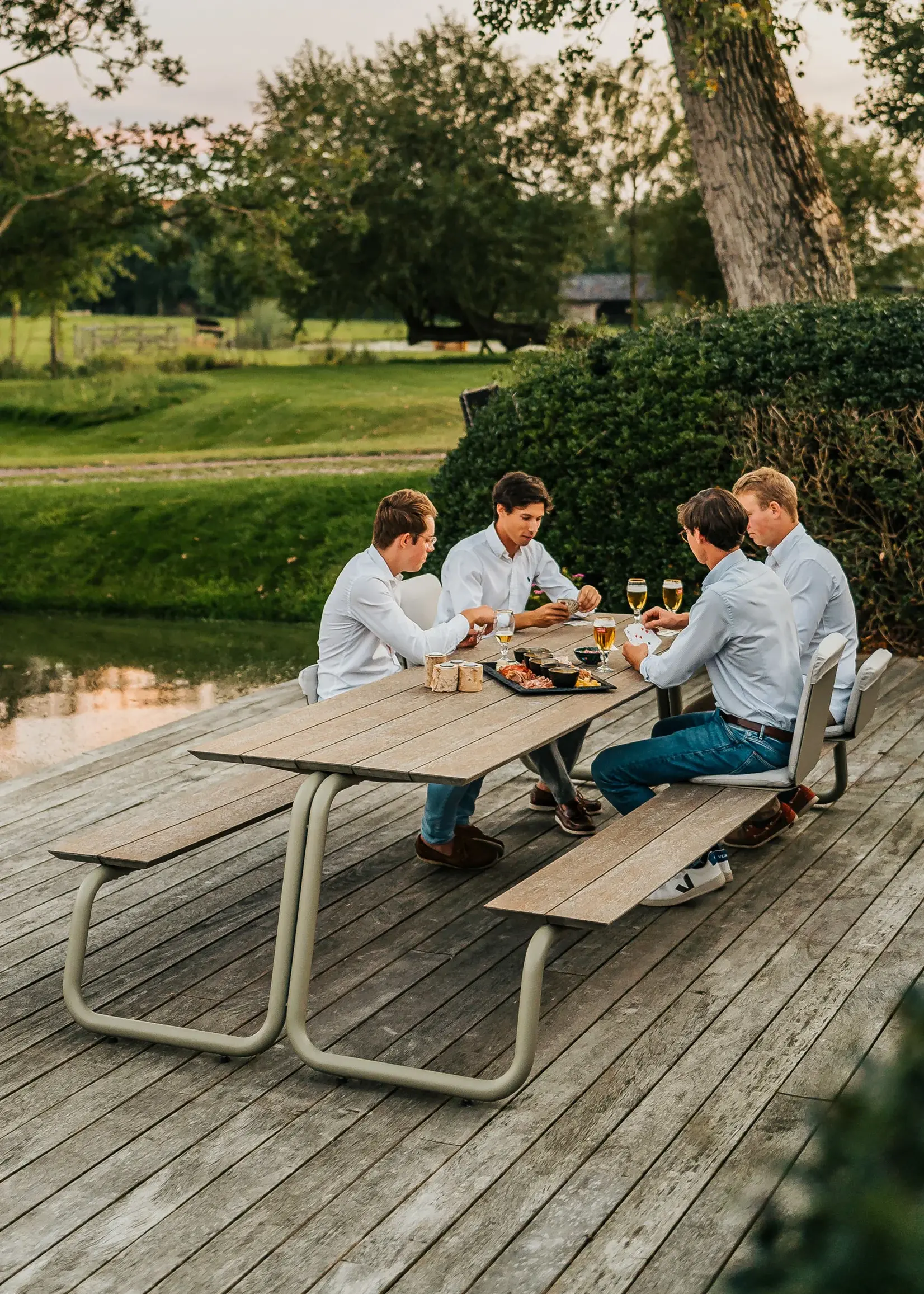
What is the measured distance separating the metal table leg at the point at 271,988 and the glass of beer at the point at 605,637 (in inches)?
52.8

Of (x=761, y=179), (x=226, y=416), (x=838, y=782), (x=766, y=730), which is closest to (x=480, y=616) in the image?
(x=766, y=730)

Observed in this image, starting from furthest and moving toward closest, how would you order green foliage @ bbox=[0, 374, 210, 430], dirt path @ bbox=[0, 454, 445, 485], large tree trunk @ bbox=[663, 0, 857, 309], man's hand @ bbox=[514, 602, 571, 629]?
green foliage @ bbox=[0, 374, 210, 430], dirt path @ bbox=[0, 454, 445, 485], large tree trunk @ bbox=[663, 0, 857, 309], man's hand @ bbox=[514, 602, 571, 629]

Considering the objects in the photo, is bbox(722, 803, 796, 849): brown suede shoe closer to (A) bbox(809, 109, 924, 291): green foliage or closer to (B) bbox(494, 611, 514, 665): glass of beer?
(B) bbox(494, 611, 514, 665): glass of beer

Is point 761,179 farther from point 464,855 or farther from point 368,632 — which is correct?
point 464,855

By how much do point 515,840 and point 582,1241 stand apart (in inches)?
107

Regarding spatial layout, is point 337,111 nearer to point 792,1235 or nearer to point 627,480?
point 627,480

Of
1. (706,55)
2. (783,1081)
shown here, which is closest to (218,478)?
(706,55)

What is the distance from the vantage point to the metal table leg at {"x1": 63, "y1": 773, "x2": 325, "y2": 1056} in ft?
12.1

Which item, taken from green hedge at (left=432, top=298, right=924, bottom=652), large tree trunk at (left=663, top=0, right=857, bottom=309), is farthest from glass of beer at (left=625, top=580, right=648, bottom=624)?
large tree trunk at (left=663, top=0, right=857, bottom=309)

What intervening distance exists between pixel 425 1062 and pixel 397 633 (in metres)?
1.56

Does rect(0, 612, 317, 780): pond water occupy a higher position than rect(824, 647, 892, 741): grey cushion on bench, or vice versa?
rect(824, 647, 892, 741): grey cushion on bench

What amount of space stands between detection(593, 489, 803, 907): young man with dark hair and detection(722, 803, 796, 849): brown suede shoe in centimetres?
93

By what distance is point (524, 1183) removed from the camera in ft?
10.2

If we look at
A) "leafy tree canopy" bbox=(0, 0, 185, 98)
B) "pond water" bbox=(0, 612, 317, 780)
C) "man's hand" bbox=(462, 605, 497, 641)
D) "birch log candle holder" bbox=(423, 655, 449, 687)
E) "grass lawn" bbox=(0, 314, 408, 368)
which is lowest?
"pond water" bbox=(0, 612, 317, 780)
